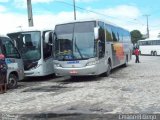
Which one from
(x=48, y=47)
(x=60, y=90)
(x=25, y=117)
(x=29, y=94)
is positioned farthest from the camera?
(x=48, y=47)

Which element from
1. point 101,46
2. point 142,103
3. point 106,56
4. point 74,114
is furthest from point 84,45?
point 74,114

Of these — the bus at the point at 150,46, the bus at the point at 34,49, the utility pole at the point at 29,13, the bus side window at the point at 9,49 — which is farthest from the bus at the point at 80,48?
the bus at the point at 150,46

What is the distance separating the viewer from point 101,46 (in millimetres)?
18594

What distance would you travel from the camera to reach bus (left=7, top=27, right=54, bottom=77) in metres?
19.1

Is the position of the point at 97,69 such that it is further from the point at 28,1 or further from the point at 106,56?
the point at 28,1

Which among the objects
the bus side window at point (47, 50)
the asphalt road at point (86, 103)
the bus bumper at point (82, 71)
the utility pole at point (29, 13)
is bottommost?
the asphalt road at point (86, 103)

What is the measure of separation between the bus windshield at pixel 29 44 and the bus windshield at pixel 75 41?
1263mm

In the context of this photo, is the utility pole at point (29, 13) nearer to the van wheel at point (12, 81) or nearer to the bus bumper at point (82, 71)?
the bus bumper at point (82, 71)

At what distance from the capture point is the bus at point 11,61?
1568 cm

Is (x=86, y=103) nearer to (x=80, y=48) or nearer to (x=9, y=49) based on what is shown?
(x=9, y=49)

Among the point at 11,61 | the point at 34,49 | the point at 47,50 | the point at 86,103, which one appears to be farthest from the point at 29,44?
the point at 86,103

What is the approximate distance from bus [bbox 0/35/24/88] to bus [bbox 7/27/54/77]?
2385 mm

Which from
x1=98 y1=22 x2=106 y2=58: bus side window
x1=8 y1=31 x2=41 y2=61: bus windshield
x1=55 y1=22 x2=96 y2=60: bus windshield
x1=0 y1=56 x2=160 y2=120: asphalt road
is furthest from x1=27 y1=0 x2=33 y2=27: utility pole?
x1=0 y1=56 x2=160 y2=120: asphalt road

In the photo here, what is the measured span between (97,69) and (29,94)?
5.00m
